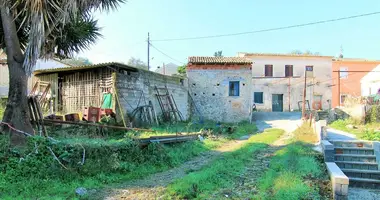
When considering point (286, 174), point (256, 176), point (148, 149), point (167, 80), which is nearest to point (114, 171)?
point (148, 149)

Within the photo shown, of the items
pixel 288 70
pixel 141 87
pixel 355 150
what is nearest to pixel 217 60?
pixel 141 87

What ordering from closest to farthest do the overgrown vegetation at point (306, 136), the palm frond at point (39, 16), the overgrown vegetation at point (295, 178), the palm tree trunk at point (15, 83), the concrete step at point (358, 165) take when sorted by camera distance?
the overgrown vegetation at point (295, 178), the palm frond at point (39, 16), the palm tree trunk at point (15, 83), the concrete step at point (358, 165), the overgrown vegetation at point (306, 136)

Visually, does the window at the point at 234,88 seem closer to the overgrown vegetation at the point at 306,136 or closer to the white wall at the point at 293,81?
the white wall at the point at 293,81

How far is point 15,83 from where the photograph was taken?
5.59m

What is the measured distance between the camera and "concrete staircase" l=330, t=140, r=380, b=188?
670 cm

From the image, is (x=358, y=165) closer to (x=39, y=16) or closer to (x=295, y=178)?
(x=295, y=178)

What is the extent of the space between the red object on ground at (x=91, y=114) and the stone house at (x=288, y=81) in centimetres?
1661

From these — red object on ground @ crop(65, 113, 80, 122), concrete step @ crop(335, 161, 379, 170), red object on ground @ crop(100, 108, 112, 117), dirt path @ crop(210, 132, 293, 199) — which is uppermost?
red object on ground @ crop(100, 108, 112, 117)

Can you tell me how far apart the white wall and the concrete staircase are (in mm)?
16064

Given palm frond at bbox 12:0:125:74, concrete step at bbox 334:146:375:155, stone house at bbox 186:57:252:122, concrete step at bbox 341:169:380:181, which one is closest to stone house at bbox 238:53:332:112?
stone house at bbox 186:57:252:122

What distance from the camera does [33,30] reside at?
5352 millimetres

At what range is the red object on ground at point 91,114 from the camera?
9.28 metres

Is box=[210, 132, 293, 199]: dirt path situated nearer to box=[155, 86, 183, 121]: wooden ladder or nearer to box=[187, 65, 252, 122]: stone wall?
box=[155, 86, 183, 121]: wooden ladder

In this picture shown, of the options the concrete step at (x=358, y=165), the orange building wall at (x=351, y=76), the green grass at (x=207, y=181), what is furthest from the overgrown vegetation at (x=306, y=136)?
the orange building wall at (x=351, y=76)
